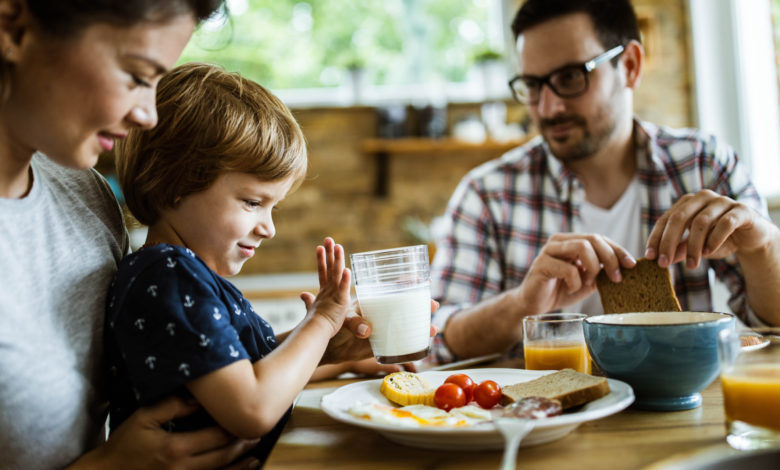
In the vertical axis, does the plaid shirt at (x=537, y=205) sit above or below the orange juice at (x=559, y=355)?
above

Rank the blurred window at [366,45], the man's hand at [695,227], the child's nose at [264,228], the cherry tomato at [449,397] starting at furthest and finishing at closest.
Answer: the blurred window at [366,45] < the man's hand at [695,227] < the child's nose at [264,228] < the cherry tomato at [449,397]

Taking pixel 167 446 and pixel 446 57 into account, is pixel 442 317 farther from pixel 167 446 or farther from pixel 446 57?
pixel 446 57

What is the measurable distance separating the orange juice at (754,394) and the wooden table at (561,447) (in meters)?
0.05

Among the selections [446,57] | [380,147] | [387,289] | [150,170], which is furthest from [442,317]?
[446,57]

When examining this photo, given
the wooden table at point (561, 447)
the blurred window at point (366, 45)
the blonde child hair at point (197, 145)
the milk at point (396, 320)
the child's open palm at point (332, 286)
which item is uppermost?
the blurred window at point (366, 45)

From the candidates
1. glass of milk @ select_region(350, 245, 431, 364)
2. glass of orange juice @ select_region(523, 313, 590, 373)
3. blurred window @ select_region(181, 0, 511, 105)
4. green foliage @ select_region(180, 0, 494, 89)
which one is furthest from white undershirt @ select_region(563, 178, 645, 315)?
green foliage @ select_region(180, 0, 494, 89)

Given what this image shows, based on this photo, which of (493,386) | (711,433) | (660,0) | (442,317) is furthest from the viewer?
(660,0)

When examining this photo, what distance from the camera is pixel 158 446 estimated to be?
94 centimetres

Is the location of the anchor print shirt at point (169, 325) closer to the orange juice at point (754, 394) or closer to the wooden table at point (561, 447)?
the wooden table at point (561, 447)

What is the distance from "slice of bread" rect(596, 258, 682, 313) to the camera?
1.33m

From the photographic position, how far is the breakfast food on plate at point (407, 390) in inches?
40.4

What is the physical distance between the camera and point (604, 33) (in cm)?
211

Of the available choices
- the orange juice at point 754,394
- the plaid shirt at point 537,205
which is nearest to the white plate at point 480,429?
the orange juice at point 754,394

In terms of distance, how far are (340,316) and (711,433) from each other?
1.88 ft
